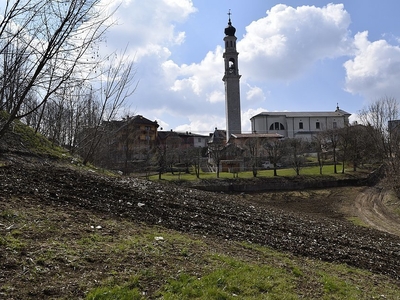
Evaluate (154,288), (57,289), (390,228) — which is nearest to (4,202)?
(57,289)

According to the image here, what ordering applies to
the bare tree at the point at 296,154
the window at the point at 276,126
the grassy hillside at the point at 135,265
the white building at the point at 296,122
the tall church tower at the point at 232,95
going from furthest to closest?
the window at the point at 276,126, the white building at the point at 296,122, the tall church tower at the point at 232,95, the bare tree at the point at 296,154, the grassy hillside at the point at 135,265

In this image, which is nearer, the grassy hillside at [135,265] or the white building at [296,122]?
the grassy hillside at [135,265]

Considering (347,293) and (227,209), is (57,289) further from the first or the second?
(227,209)

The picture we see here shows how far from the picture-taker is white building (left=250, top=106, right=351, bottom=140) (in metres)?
85.3

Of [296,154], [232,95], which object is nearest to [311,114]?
[232,95]

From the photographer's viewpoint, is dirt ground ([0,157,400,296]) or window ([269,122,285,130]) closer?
dirt ground ([0,157,400,296])

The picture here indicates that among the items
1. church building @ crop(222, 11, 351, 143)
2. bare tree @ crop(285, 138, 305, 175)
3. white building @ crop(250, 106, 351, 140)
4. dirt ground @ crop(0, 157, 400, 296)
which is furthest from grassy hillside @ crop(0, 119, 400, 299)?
white building @ crop(250, 106, 351, 140)

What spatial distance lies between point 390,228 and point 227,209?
480 inches

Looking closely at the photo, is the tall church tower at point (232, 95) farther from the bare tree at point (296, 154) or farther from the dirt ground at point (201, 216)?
the dirt ground at point (201, 216)

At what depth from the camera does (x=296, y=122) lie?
87.9 meters

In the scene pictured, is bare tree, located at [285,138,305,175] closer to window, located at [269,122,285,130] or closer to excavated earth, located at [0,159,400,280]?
window, located at [269,122,285,130]

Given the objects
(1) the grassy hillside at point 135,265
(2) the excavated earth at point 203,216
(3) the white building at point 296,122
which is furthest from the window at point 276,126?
(1) the grassy hillside at point 135,265

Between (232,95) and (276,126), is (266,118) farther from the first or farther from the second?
(232,95)

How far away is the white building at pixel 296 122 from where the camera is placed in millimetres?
85312
